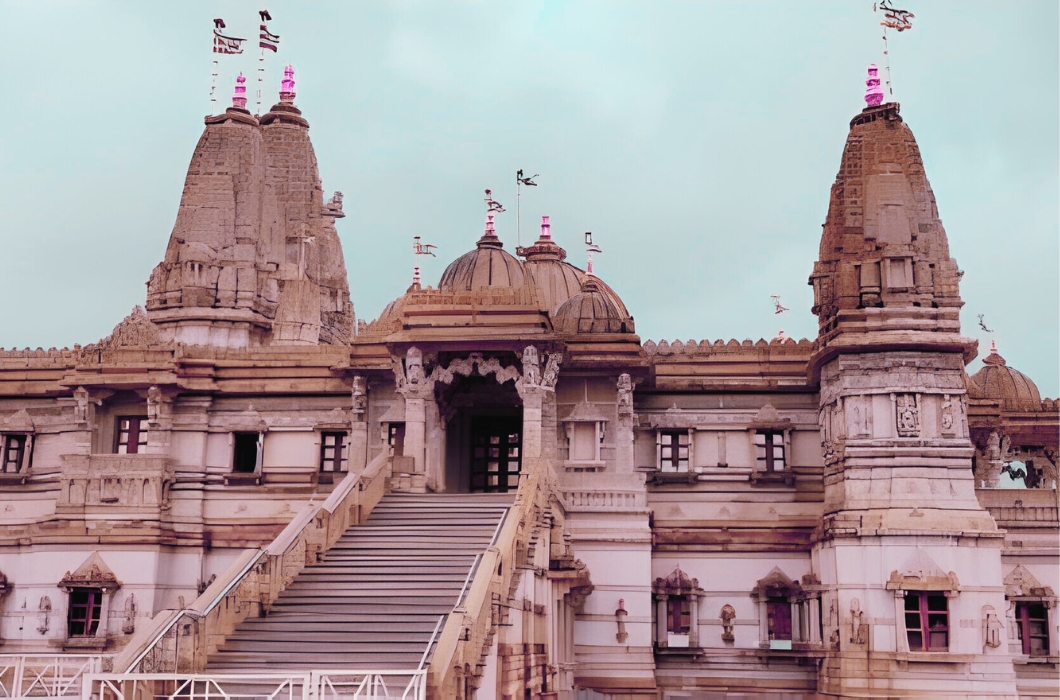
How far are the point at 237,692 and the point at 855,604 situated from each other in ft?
51.6

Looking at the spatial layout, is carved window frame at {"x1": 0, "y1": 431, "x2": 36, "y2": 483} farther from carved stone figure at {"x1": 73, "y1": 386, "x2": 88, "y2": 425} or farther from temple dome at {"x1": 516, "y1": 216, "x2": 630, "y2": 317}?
temple dome at {"x1": 516, "y1": 216, "x2": 630, "y2": 317}

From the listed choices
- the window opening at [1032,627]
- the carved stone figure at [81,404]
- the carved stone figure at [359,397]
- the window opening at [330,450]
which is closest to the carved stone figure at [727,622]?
the window opening at [1032,627]

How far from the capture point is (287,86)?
55875 millimetres

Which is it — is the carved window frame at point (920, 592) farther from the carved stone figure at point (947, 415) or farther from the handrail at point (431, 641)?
the handrail at point (431, 641)

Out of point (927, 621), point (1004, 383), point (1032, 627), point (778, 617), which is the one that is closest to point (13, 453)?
point (778, 617)

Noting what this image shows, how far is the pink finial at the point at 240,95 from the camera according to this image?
48750mm

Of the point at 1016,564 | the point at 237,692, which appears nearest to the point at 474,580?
the point at 237,692

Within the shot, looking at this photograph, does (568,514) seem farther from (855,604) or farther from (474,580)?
(474,580)

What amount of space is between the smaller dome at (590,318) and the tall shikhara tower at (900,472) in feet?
17.3

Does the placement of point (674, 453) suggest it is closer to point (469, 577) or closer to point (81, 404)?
point (469, 577)

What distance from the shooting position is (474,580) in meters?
23.2

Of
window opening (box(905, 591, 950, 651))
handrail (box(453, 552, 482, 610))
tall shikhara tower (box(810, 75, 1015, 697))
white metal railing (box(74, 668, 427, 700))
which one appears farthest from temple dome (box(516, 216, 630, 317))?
white metal railing (box(74, 668, 427, 700))

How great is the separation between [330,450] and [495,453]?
4.63 m

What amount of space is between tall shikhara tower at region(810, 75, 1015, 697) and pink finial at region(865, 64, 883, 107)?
2029 mm
